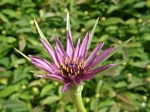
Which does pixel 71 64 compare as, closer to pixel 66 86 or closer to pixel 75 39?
pixel 66 86

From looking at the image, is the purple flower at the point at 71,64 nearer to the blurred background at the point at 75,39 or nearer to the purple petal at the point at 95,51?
the purple petal at the point at 95,51

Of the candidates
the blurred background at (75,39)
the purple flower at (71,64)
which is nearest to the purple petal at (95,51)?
the purple flower at (71,64)

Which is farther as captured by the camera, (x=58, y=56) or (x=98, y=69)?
(x=58, y=56)

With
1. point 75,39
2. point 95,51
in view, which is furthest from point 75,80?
point 75,39

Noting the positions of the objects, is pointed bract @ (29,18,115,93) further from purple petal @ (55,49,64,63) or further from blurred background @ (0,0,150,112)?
blurred background @ (0,0,150,112)

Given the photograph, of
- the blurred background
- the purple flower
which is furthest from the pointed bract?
the blurred background

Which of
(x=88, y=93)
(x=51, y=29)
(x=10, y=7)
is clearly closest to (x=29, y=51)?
(x=51, y=29)

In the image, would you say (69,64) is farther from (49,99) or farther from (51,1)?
(51,1)
